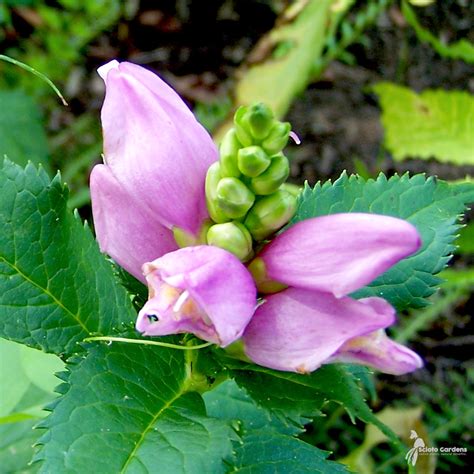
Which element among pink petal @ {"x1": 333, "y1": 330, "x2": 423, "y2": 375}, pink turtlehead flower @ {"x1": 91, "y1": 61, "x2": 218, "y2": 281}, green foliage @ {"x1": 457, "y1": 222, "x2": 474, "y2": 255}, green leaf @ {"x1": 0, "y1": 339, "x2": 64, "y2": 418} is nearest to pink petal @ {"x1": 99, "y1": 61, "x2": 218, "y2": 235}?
pink turtlehead flower @ {"x1": 91, "y1": 61, "x2": 218, "y2": 281}

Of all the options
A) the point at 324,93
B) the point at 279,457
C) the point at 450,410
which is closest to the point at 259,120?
the point at 279,457

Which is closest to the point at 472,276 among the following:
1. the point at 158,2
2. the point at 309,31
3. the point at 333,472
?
the point at 309,31

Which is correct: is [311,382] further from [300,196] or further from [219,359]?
[300,196]

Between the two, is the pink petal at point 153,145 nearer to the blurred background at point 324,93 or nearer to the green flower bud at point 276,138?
the green flower bud at point 276,138

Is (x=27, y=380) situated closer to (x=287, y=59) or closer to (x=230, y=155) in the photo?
(x=230, y=155)

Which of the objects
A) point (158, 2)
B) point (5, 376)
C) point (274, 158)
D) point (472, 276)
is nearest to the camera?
point (274, 158)

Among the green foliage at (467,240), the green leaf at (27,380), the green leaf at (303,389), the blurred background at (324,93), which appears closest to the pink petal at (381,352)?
the green leaf at (303,389)
